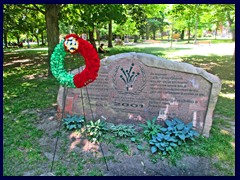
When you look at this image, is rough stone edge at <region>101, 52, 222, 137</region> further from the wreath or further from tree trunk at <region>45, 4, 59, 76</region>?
tree trunk at <region>45, 4, 59, 76</region>

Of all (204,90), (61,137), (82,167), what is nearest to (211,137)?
(204,90)

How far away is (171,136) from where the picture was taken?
4.40 meters

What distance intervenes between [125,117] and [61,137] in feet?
4.68

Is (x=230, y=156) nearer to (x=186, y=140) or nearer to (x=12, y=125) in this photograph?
Result: (x=186, y=140)

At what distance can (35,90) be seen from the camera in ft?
25.7

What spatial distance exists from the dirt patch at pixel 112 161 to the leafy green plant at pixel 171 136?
250 mm

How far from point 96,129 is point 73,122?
589mm

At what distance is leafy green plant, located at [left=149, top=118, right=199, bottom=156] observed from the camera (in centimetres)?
414

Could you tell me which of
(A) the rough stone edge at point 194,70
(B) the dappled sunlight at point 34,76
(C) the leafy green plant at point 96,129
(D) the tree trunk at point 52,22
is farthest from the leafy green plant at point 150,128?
(B) the dappled sunlight at point 34,76

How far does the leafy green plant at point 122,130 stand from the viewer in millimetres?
4602

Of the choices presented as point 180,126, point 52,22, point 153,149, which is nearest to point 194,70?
point 180,126

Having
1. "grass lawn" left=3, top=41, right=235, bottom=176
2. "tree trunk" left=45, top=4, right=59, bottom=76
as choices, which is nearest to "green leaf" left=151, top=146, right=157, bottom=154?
"grass lawn" left=3, top=41, right=235, bottom=176

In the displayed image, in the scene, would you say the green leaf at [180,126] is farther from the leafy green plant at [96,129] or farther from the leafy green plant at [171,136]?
the leafy green plant at [96,129]

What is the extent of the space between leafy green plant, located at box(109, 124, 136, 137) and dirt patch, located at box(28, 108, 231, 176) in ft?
0.49
